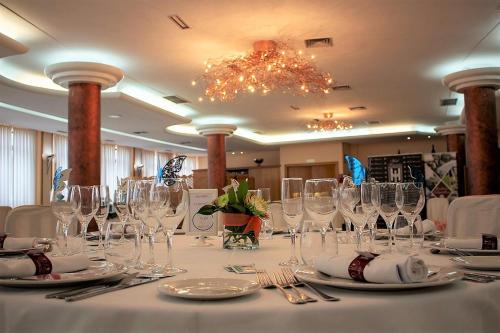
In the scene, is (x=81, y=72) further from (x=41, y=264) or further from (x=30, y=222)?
(x=41, y=264)

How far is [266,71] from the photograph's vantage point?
5883 mm

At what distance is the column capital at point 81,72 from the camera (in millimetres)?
6266

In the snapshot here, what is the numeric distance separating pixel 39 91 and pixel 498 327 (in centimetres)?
751

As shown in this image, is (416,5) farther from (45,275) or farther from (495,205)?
(45,275)

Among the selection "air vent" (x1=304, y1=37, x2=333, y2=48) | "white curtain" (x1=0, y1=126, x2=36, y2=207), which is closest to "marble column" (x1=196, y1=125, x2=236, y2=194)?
"white curtain" (x1=0, y1=126, x2=36, y2=207)

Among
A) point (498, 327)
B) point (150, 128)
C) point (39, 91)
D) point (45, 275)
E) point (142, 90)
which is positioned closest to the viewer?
point (498, 327)

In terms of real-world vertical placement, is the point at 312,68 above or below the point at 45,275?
above

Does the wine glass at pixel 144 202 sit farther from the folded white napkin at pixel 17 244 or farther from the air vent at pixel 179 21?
the air vent at pixel 179 21

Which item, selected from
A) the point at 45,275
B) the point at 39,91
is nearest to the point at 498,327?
the point at 45,275

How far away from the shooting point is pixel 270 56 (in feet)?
18.4

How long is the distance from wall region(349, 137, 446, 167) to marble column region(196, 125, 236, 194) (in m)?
5.98

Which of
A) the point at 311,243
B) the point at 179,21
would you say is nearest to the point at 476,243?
the point at 311,243

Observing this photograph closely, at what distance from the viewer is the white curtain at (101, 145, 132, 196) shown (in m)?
A: 14.2

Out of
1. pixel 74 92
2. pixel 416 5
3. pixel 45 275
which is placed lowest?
pixel 45 275
